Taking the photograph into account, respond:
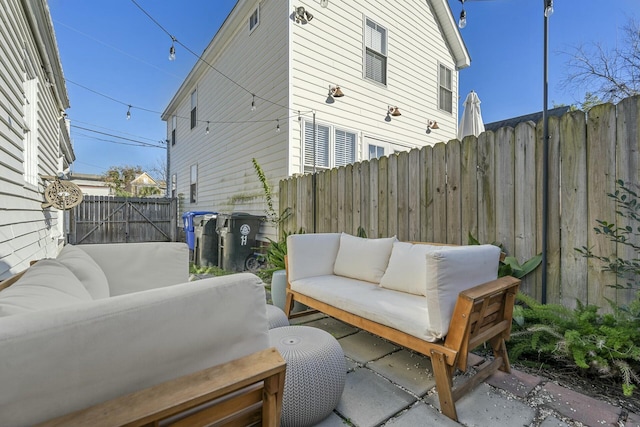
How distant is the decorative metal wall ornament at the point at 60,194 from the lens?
4.86 m

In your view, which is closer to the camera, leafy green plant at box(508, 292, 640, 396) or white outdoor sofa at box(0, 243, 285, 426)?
white outdoor sofa at box(0, 243, 285, 426)

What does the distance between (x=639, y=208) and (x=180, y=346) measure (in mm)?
2877

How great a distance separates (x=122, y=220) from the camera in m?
9.48

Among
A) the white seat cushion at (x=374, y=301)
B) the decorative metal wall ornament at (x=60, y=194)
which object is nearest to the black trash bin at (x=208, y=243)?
the decorative metal wall ornament at (x=60, y=194)

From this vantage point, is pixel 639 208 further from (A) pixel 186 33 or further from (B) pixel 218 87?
(A) pixel 186 33

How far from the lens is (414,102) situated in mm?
7414

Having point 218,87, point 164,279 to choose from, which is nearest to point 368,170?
point 164,279

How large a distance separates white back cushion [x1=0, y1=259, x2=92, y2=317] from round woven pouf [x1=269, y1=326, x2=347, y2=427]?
0.89 m

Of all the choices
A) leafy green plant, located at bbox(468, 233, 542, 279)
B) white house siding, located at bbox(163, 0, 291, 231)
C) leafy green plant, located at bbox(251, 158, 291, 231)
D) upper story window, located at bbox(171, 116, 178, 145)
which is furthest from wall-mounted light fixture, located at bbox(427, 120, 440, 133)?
upper story window, located at bbox(171, 116, 178, 145)

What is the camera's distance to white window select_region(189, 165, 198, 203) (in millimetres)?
10020

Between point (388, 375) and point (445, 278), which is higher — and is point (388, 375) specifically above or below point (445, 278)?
below

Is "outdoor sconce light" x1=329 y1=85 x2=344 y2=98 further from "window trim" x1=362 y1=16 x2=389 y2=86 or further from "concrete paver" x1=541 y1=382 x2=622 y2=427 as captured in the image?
"concrete paver" x1=541 y1=382 x2=622 y2=427

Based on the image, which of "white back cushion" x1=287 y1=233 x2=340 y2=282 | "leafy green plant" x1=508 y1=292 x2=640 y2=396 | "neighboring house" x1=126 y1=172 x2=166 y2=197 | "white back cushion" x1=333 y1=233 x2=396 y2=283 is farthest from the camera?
"neighboring house" x1=126 y1=172 x2=166 y2=197

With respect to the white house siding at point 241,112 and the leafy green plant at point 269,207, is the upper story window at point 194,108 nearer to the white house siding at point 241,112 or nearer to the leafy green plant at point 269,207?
the white house siding at point 241,112
